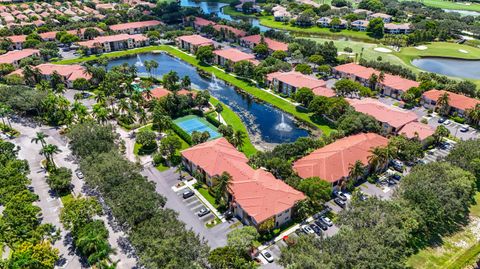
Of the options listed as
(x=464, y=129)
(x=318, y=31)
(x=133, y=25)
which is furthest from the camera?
(x=318, y=31)

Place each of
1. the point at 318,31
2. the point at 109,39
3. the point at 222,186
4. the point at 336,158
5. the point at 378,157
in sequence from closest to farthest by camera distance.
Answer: the point at 222,186 < the point at 378,157 < the point at 336,158 < the point at 109,39 < the point at 318,31

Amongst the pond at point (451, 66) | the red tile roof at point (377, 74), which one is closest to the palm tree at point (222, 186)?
the red tile roof at point (377, 74)

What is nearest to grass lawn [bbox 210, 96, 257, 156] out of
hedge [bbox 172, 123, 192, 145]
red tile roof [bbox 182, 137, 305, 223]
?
red tile roof [bbox 182, 137, 305, 223]

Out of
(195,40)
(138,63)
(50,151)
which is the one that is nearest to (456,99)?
(195,40)

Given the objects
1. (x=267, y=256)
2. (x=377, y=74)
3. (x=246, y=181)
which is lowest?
(x=267, y=256)

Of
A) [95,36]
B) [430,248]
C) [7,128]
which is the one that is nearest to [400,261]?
[430,248]

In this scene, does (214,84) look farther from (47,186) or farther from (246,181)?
(47,186)

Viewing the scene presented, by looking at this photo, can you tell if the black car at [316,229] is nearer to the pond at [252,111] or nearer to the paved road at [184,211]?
the paved road at [184,211]
